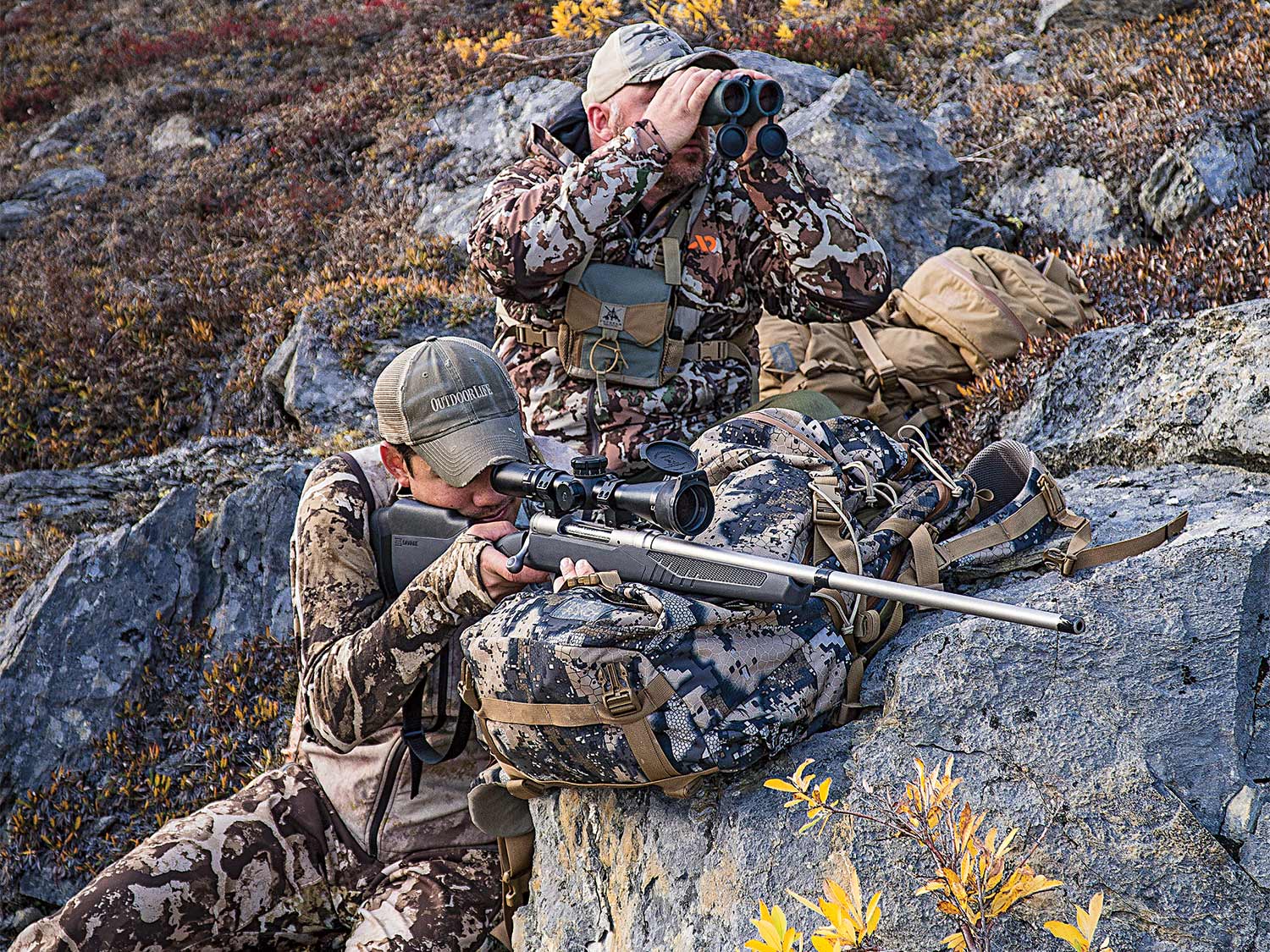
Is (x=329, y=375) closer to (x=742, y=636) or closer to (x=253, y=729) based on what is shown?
(x=253, y=729)

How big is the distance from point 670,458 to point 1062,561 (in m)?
1.31

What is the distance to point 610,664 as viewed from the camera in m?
2.68

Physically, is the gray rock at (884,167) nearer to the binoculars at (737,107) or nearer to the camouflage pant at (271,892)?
the binoculars at (737,107)

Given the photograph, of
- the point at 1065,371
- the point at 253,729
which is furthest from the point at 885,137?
the point at 253,729

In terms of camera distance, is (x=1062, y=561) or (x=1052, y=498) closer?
(x=1062, y=561)

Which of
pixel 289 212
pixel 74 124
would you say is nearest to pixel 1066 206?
pixel 289 212

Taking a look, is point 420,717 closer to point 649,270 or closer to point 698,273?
point 649,270

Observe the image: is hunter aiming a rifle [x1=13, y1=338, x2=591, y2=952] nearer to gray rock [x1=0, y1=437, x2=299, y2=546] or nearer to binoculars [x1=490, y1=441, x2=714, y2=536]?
binoculars [x1=490, y1=441, x2=714, y2=536]

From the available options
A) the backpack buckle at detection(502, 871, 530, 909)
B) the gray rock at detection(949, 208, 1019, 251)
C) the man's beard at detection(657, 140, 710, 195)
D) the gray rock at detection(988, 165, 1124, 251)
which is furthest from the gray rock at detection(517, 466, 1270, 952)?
the gray rock at detection(988, 165, 1124, 251)

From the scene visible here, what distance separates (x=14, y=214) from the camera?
43.0 ft

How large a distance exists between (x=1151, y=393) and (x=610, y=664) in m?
2.79

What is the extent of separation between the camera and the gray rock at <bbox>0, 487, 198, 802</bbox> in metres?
5.50

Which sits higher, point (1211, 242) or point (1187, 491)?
point (1187, 491)

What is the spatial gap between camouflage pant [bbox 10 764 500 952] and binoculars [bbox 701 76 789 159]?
272 centimetres
